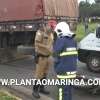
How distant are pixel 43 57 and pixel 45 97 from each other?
2.98 feet

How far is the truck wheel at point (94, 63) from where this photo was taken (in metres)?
11.9

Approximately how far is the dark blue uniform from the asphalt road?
6.57 feet

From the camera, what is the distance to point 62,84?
7531 millimetres

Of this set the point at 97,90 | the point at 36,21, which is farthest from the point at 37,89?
the point at 36,21

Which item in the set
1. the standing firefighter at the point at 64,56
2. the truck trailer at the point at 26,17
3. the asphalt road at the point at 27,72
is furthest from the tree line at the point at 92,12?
the standing firefighter at the point at 64,56

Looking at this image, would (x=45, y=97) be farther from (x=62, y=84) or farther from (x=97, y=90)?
(x=62, y=84)

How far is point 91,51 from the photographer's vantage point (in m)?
12.1

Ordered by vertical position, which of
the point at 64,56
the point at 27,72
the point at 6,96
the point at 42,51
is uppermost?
the point at 64,56

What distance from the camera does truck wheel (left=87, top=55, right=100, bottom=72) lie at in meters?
11.9

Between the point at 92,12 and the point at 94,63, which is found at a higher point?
the point at 92,12

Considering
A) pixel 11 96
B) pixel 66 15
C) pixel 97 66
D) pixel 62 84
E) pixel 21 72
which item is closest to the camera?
pixel 62 84

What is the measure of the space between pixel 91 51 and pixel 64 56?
468cm

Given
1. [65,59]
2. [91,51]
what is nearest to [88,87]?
[65,59]

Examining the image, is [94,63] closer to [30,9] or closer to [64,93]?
[30,9]
